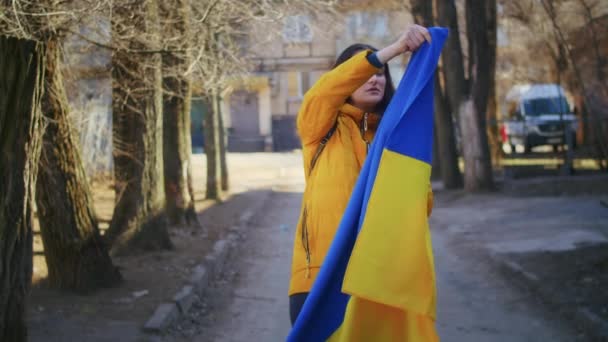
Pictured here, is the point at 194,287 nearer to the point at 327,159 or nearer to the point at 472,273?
the point at 472,273

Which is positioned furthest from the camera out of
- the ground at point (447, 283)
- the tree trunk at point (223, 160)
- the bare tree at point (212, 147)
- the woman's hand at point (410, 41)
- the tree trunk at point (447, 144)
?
the tree trunk at point (223, 160)

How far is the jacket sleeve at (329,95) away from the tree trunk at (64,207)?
387cm

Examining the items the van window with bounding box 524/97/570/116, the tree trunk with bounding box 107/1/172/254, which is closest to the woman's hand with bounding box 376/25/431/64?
the tree trunk with bounding box 107/1/172/254

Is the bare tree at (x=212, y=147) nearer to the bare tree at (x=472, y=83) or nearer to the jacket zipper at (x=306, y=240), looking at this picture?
the bare tree at (x=472, y=83)

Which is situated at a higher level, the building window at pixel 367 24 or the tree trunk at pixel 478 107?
the building window at pixel 367 24

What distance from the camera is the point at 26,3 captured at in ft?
20.2

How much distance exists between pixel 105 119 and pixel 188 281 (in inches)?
482

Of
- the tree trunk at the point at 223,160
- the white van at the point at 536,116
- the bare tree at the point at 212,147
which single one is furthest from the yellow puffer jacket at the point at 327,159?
the white van at the point at 536,116

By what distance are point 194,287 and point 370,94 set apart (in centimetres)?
524

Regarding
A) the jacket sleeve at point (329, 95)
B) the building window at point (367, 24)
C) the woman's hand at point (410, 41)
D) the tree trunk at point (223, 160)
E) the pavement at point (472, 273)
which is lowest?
the pavement at point (472, 273)

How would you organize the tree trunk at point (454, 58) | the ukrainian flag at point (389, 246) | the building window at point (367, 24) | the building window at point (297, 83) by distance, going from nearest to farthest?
the ukrainian flag at point (389, 246)
the tree trunk at point (454, 58)
the building window at point (367, 24)
the building window at point (297, 83)

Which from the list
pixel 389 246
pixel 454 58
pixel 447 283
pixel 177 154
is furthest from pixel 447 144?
pixel 389 246

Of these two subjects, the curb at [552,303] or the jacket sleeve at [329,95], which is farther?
the curb at [552,303]

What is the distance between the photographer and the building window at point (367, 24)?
26567 mm
